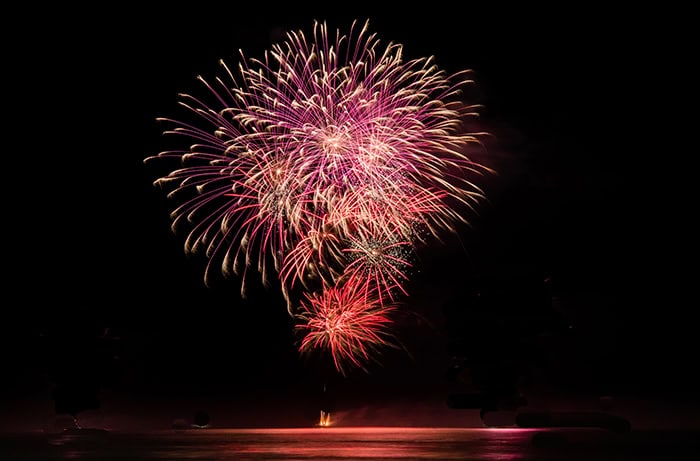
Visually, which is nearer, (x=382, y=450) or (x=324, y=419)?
(x=382, y=450)

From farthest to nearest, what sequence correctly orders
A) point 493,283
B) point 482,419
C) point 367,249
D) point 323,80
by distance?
point 493,283, point 482,419, point 367,249, point 323,80

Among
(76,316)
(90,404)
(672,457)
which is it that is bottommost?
(672,457)

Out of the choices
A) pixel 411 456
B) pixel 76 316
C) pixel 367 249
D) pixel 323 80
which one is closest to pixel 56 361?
pixel 76 316

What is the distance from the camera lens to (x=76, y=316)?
114250 mm

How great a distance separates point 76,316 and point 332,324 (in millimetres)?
44785

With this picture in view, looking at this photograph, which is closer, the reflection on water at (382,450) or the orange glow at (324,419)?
the reflection on water at (382,450)

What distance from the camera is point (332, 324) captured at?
8012cm

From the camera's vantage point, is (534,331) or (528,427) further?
(534,331)

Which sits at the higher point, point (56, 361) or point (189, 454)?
point (56, 361)

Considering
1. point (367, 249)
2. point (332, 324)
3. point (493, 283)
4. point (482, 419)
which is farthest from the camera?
point (493, 283)

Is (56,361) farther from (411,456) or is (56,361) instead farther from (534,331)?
(411,456)

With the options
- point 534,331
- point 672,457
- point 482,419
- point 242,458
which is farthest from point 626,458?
point 534,331

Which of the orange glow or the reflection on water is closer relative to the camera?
the reflection on water

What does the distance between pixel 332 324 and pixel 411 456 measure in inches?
1123
